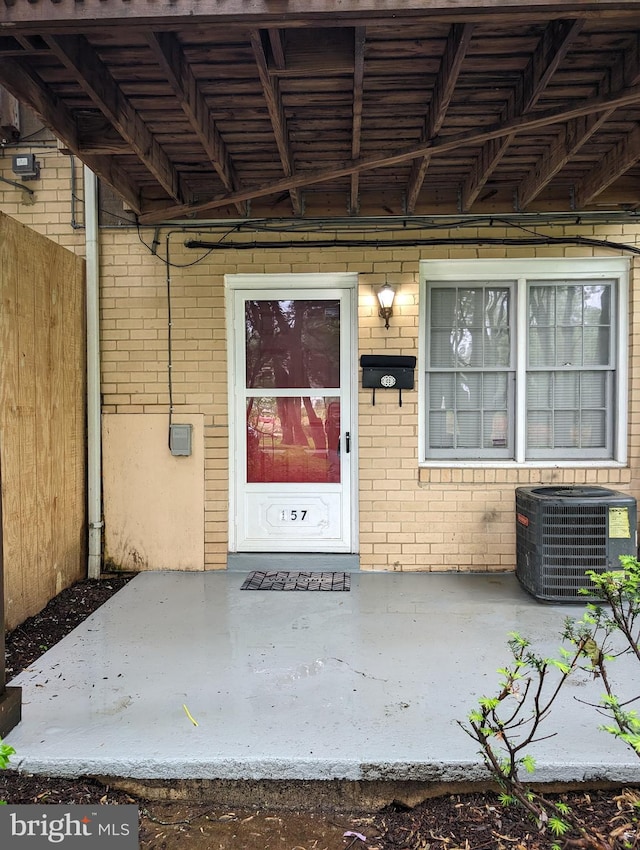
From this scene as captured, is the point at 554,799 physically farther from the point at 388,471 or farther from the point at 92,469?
the point at 92,469

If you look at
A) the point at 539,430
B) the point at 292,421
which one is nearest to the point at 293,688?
the point at 292,421

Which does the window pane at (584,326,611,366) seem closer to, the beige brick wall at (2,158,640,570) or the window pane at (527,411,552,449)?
the beige brick wall at (2,158,640,570)

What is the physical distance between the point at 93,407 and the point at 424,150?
3259 mm

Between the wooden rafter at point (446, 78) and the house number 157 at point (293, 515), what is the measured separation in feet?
9.36

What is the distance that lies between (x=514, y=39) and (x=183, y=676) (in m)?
3.65

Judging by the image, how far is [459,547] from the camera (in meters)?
4.48

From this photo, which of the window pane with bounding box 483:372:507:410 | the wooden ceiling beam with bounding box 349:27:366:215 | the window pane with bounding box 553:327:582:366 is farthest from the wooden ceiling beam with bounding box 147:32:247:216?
the window pane with bounding box 553:327:582:366

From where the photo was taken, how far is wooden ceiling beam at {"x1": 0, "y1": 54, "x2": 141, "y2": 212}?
104 inches

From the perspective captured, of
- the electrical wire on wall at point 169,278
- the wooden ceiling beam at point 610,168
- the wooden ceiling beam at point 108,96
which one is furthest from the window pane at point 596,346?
the wooden ceiling beam at point 108,96

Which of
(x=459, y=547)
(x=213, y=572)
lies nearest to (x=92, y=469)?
(x=213, y=572)

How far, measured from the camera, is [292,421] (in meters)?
4.64

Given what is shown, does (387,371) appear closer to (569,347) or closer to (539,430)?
(539,430)

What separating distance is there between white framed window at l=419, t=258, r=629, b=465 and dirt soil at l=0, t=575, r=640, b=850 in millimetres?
2843

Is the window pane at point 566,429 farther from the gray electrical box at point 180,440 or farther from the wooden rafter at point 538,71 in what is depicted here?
the gray electrical box at point 180,440
